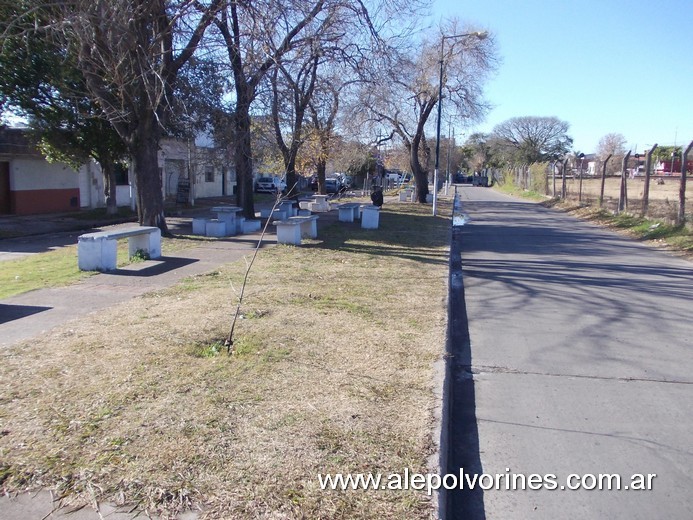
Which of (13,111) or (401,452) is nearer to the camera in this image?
(401,452)

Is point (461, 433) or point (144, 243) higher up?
point (144, 243)

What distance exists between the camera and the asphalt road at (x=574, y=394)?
12.3ft

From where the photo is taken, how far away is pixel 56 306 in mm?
7734

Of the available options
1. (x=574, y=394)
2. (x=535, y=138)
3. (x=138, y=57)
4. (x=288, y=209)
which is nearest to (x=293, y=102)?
(x=288, y=209)

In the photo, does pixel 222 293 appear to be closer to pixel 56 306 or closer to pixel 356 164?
pixel 56 306

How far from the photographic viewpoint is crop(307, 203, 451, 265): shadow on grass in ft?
44.7

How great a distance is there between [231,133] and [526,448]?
14.7 metres

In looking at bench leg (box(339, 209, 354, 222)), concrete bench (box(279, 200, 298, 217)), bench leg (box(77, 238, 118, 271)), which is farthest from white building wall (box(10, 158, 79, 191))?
bench leg (box(77, 238, 118, 271))

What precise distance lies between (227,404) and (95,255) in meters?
6.86

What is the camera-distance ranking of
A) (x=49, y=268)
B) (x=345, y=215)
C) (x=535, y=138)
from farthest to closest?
(x=535, y=138), (x=345, y=215), (x=49, y=268)

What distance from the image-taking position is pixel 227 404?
14.8ft

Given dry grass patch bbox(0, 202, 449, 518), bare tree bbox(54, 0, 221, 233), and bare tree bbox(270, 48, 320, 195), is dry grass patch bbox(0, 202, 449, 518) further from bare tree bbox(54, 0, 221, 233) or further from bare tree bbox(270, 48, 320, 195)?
bare tree bbox(270, 48, 320, 195)

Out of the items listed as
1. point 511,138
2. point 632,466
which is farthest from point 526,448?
point 511,138

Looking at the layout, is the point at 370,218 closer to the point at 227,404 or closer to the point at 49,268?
the point at 49,268
